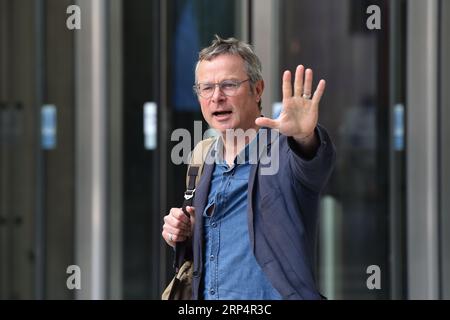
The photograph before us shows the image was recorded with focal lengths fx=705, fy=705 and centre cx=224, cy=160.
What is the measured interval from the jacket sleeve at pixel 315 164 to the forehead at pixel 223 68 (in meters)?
0.22

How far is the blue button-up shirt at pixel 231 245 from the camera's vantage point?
1522 mm

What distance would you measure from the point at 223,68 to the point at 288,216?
14.5 inches

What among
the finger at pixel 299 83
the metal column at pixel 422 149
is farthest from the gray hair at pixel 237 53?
the metal column at pixel 422 149

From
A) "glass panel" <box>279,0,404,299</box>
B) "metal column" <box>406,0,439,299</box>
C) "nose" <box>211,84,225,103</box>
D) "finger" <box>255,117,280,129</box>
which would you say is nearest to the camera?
"finger" <box>255,117,280,129</box>

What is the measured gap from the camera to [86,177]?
3.63 m

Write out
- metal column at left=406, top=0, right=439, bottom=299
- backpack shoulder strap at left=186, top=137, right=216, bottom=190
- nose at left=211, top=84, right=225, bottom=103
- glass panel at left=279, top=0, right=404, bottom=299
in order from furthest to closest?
glass panel at left=279, top=0, right=404, bottom=299 < metal column at left=406, top=0, right=439, bottom=299 < backpack shoulder strap at left=186, top=137, right=216, bottom=190 < nose at left=211, top=84, right=225, bottom=103

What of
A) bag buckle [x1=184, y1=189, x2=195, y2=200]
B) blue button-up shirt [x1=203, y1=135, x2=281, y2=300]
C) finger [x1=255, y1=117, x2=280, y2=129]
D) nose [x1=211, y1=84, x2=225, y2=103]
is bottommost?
blue button-up shirt [x1=203, y1=135, x2=281, y2=300]

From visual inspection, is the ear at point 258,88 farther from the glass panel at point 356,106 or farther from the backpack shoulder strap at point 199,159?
the glass panel at point 356,106

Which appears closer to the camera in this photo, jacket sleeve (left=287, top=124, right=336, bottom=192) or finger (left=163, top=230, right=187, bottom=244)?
jacket sleeve (left=287, top=124, right=336, bottom=192)

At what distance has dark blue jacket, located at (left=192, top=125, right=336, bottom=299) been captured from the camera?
4.87ft

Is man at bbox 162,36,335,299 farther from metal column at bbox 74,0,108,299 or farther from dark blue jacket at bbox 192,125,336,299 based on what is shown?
metal column at bbox 74,0,108,299

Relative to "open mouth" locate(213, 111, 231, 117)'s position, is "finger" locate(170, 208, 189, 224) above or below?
below

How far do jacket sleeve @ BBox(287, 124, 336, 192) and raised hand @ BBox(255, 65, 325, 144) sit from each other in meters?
0.03

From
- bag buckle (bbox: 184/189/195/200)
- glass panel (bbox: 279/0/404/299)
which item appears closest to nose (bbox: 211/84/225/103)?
bag buckle (bbox: 184/189/195/200)
